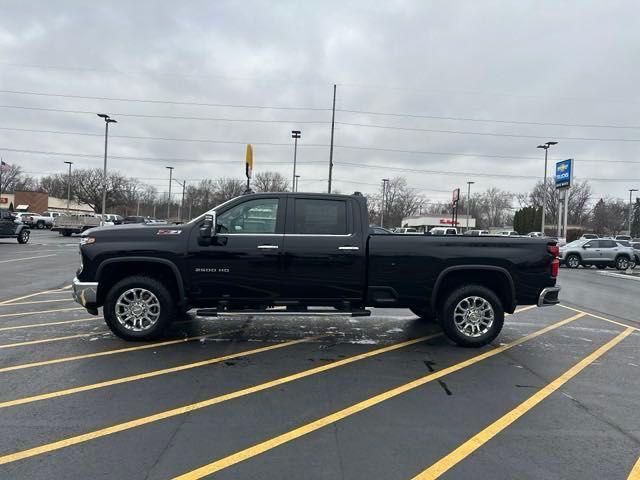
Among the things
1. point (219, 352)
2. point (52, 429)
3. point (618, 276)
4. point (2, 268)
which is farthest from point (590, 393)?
point (618, 276)

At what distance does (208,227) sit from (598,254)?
25.2 metres

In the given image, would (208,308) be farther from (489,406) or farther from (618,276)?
(618,276)

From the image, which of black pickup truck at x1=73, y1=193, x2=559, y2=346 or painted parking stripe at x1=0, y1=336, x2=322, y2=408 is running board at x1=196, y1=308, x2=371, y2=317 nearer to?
black pickup truck at x1=73, y1=193, x2=559, y2=346

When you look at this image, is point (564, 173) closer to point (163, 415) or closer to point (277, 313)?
point (277, 313)

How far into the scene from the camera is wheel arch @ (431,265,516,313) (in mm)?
6965

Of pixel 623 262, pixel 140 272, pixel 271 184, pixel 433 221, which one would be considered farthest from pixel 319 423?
pixel 433 221

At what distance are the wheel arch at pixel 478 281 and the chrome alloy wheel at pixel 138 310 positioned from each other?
3784mm

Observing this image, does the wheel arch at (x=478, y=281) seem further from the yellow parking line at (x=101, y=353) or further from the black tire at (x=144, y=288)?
the black tire at (x=144, y=288)

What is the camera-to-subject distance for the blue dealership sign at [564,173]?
3594 cm

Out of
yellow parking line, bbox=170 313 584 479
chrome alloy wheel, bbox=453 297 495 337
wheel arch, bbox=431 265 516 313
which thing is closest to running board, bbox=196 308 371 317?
wheel arch, bbox=431 265 516 313

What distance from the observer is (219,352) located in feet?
21.2

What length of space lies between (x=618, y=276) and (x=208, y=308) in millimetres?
20860

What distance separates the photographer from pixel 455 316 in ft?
23.1

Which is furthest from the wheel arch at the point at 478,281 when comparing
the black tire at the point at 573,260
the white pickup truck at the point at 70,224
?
the white pickup truck at the point at 70,224
